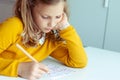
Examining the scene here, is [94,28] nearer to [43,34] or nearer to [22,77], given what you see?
[43,34]

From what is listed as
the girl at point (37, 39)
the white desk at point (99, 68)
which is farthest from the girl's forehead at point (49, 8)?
the white desk at point (99, 68)

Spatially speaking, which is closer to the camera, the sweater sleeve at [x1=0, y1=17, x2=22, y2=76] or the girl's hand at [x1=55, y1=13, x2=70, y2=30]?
the sweater sleeve at [x1=0, y1=17, x2=22, y2=76]

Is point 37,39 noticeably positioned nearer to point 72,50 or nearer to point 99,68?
point 72,50

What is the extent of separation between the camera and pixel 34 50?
1105 mm

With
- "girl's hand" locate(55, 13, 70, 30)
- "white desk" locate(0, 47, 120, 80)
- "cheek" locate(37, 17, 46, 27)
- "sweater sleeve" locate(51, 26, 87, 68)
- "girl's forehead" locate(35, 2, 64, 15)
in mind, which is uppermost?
"girl's forehead" locate(35, 2, 64, 15)

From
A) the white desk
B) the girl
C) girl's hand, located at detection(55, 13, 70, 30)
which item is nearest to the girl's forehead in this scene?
the girl

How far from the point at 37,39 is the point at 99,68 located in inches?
10.9

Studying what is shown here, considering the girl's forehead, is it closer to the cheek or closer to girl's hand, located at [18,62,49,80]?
the cheek

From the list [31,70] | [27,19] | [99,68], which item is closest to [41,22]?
[27,19]

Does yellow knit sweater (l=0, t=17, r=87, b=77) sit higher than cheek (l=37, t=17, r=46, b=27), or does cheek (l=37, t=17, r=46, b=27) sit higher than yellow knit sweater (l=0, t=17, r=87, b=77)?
cheek (l=37, t=17, r=46, b=27)

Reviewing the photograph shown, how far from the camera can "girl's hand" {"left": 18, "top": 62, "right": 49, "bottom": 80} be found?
35.9 inches

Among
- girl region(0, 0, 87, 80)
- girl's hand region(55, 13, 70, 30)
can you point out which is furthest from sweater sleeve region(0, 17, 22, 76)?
girl's hand region(55, 13, 70, 30)

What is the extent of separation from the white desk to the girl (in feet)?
0.17

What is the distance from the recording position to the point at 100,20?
2.45m
